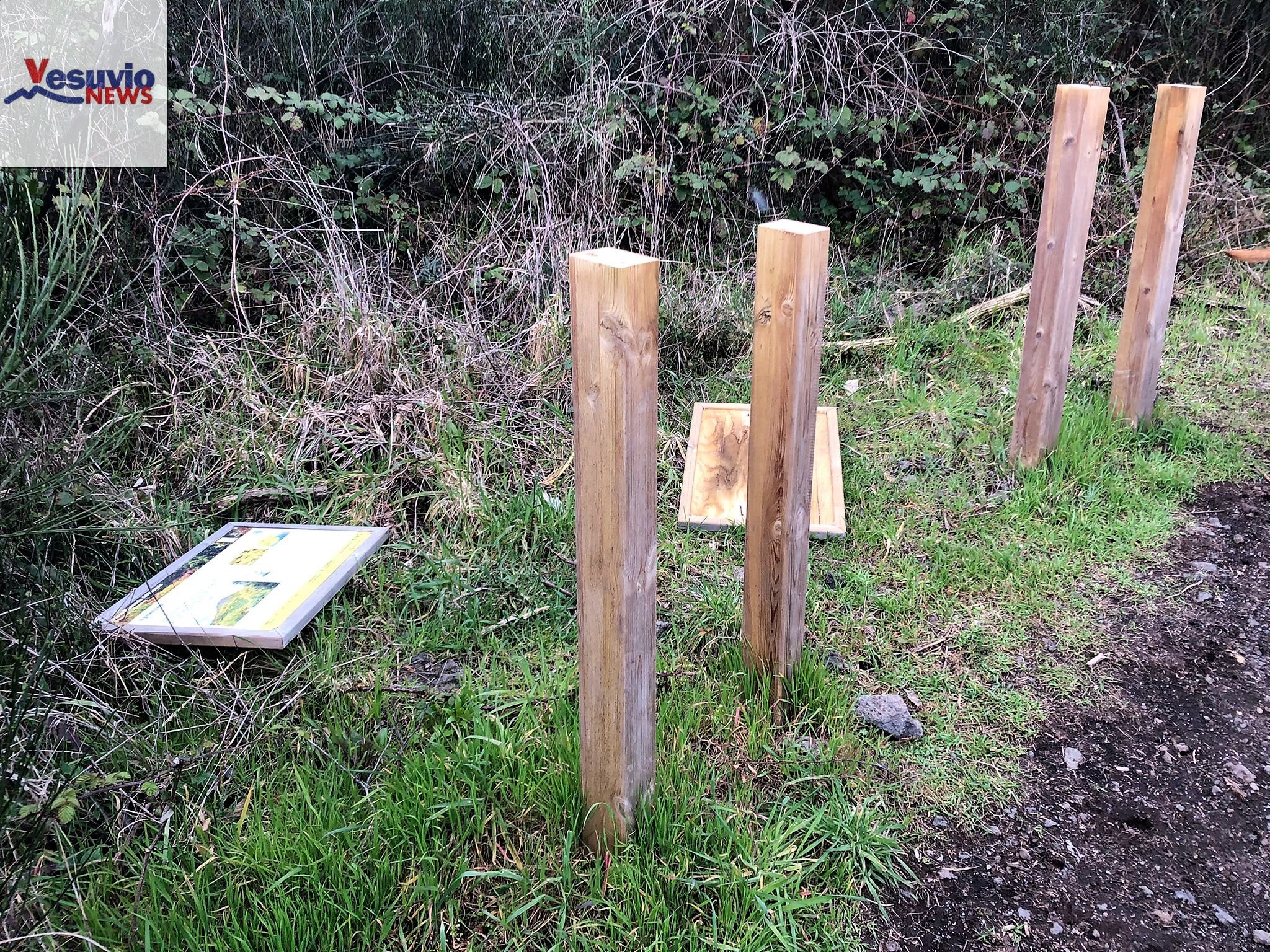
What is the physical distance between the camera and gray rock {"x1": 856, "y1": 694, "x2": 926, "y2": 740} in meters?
2.48

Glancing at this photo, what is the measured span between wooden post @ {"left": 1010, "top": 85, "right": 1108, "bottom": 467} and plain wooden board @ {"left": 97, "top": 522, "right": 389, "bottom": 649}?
267 centimetres

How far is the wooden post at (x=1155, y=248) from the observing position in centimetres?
369

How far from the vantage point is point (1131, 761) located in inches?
96.6

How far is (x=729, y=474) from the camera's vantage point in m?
3.60

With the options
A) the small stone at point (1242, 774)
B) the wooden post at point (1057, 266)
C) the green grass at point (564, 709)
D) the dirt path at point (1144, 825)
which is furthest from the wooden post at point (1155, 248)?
the small stone at point (1242, 774)

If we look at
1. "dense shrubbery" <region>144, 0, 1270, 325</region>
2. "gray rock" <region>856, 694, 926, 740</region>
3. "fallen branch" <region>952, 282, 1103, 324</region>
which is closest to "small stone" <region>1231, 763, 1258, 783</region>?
"gray rock" <region>856, 694, 926, 740</region>

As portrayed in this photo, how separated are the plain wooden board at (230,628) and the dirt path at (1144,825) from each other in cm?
174

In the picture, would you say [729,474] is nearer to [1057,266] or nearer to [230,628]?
[1057,266]

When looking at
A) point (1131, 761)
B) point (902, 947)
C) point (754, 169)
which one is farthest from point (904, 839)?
point (754, 169)

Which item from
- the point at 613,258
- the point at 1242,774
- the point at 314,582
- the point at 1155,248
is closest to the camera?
the point at 613,258

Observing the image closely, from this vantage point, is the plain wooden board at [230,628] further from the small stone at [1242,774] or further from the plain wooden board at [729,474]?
the small stone at [1242,774]

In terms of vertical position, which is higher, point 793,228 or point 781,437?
point 793,228

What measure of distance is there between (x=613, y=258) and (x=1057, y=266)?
2.48 metres

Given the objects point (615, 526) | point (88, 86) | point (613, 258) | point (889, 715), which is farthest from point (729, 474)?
point (88, 86)
